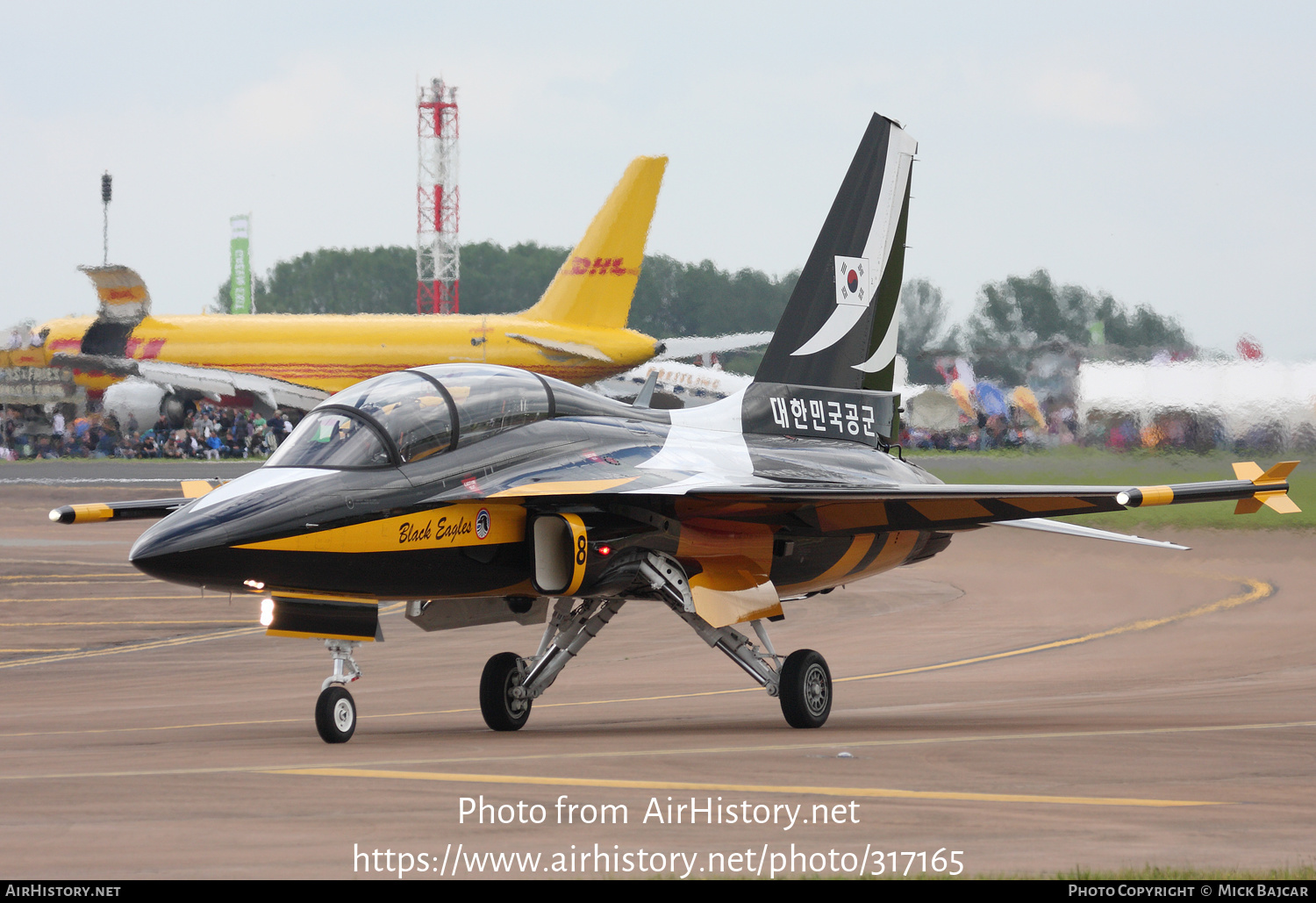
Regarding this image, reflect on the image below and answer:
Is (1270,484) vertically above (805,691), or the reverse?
(1270,484)

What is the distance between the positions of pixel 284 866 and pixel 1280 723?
8540 mm

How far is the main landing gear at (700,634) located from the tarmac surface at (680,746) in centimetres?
26

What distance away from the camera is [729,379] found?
59500 millimetres

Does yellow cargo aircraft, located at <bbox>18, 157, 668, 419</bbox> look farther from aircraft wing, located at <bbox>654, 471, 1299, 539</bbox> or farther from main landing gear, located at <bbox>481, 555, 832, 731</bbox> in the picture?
aircraft wing, located at <bbox>654, 471, 1299, 539</bbox>

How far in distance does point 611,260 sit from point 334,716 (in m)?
38.7

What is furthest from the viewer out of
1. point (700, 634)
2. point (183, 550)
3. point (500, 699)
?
point (700, 634)

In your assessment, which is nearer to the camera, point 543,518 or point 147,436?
point 543,518

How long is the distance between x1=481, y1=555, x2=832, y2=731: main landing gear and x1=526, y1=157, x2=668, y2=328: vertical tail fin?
35.4m

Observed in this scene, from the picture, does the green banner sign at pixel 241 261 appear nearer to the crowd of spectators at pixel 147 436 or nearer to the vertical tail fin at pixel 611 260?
the crowd of spectators at pixel 147 436

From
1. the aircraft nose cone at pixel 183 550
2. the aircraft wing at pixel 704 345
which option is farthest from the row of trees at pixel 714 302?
the aircraft nose cone at pixel 183 550

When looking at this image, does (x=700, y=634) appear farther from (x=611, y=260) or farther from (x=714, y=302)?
(x=714, y=302)

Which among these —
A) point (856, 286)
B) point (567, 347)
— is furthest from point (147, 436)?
point (856, 286)

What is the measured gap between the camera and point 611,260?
4869 cm

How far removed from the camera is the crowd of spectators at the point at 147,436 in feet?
170
